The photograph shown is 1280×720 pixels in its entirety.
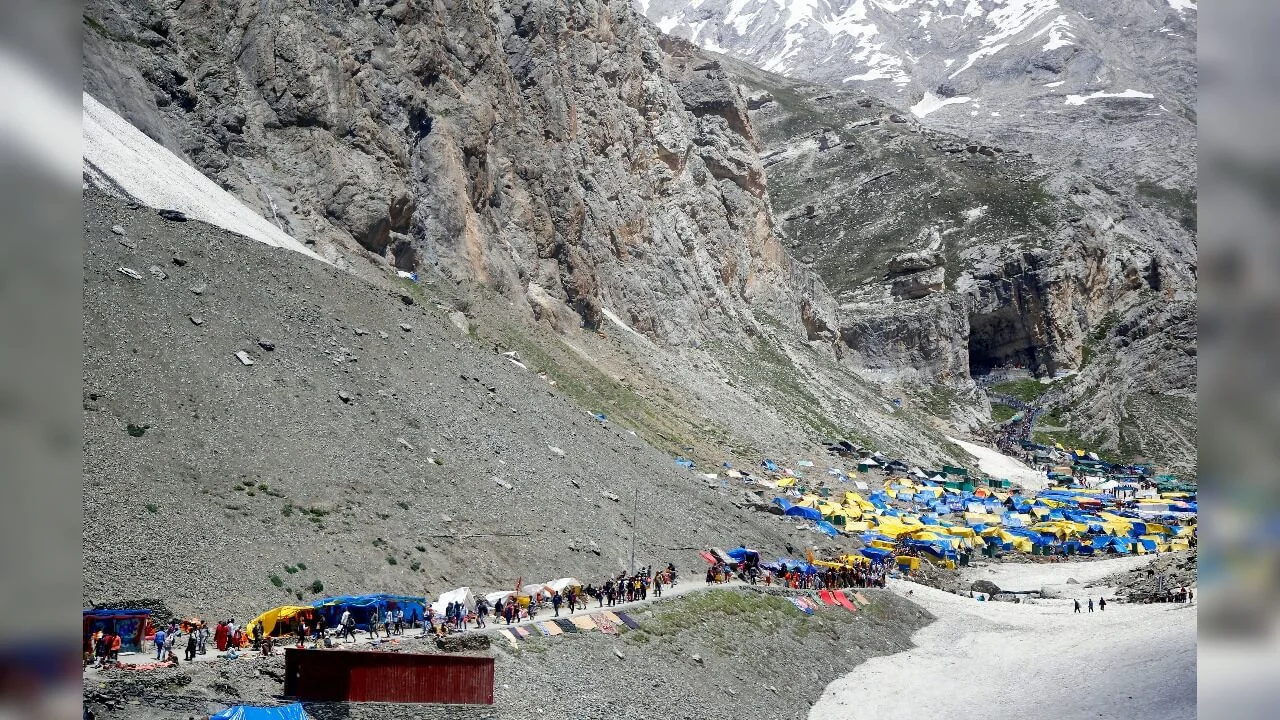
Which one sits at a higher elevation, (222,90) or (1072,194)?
(1072,194)

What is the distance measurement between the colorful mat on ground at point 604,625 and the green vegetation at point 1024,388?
132210mm

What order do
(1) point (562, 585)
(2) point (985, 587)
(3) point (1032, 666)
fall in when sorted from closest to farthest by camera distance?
(1) point (562, 585) → (3) point (1032, 666) → (2) point (985, 587)

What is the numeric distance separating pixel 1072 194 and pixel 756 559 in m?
148

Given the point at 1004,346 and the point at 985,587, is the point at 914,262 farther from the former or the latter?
the point at 985,587

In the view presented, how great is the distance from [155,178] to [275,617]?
34460mm

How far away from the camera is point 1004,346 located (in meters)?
167

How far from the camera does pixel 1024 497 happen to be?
99.1m

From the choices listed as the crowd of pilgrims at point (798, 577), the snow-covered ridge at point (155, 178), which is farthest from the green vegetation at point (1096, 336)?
the snow-covered ridge at point (155, 178)

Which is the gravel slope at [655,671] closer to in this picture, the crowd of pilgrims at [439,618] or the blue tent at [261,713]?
the crowd of pilgrims at [439,618]

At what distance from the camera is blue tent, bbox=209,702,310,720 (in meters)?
21.7

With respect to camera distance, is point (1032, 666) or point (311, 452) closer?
point (311, 452)

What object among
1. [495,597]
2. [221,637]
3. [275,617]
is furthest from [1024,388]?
[221,637]
